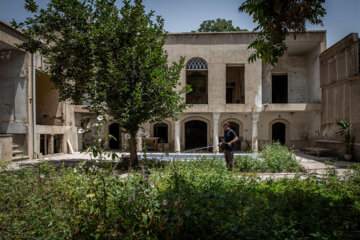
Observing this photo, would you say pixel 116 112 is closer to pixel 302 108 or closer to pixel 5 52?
pixel 5 52

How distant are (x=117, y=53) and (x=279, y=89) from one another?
50.9ft

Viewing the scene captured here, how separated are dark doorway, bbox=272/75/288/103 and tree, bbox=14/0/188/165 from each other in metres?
13.5

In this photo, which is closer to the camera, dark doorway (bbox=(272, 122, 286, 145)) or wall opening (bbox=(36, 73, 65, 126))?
wall opening (bbox=(36, 73, 65, 126))

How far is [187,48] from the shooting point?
16.0 m

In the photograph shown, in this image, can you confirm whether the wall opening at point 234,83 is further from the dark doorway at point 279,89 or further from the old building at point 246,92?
the dark doorway at point 279,89

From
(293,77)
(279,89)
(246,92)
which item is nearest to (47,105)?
(246,92)

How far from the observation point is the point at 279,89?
19797mm

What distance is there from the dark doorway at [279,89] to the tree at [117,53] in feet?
44.4

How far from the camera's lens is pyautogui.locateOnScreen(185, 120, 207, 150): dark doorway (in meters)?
18.6

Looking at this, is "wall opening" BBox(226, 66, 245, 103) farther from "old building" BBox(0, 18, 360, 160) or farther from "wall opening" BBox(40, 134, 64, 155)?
"wall opening" BBox(40, 134, 64, 155)

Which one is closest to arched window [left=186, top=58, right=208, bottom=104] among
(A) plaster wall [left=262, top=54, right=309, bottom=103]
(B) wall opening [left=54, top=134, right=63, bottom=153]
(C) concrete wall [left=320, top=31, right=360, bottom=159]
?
(A) plaster wall [left=262, top=54, right=309, bottom=103]

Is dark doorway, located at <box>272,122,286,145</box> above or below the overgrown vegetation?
above

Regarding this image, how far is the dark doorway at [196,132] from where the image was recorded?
734 inches

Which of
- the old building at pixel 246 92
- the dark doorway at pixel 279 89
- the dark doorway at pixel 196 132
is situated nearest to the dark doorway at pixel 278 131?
the old building at pixel 246 92
